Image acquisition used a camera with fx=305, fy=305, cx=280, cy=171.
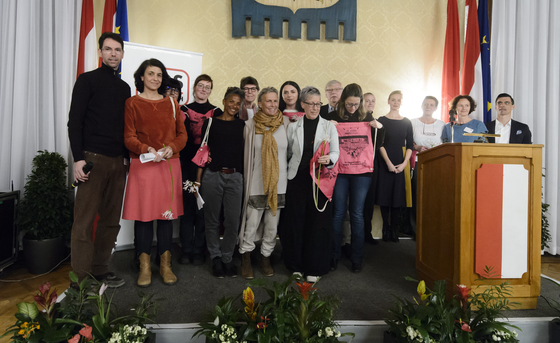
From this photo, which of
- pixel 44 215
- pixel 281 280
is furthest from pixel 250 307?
pixel 44 215

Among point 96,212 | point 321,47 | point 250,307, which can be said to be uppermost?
point 321,47

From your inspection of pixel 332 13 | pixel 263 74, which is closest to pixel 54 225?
pixel 263 74

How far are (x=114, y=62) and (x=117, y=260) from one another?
176 cm

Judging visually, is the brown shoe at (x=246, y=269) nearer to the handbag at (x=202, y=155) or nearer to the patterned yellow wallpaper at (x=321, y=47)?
the handbag at (x=202, y=155)

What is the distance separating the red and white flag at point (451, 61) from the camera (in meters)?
4.07

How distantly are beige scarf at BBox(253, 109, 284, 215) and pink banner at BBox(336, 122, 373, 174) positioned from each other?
0.60 meters

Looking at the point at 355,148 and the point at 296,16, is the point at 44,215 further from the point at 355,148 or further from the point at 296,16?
the point at 296,16

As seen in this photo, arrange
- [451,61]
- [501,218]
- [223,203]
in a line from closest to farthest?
1. [501,218]
2. [223,203]
3. [451,61]

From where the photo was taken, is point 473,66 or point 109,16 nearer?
point 109,16

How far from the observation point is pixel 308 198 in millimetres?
2348

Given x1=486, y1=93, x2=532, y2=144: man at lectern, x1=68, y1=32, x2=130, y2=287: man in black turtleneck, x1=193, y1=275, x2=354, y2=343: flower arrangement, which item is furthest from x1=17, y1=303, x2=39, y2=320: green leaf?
x1=486, y1=93, x2=532, y2=144: man at lectern

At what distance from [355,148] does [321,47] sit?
7.08 ft

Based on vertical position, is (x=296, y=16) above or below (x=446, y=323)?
above

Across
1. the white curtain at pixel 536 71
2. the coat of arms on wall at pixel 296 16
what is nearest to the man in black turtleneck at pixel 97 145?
the coat of arms on wall at pixel 296 16
